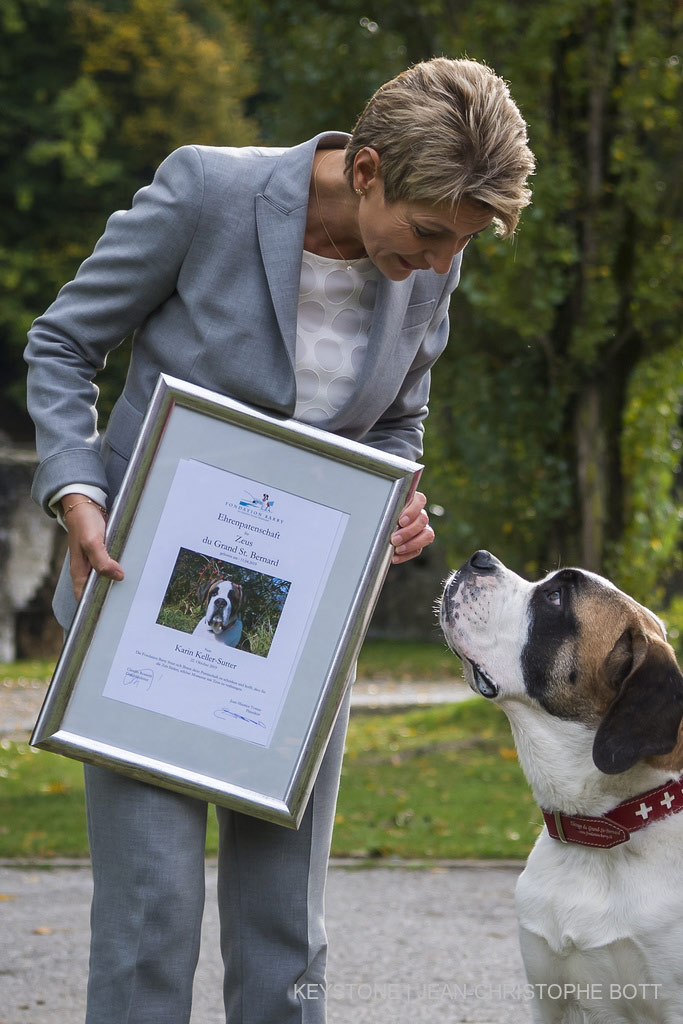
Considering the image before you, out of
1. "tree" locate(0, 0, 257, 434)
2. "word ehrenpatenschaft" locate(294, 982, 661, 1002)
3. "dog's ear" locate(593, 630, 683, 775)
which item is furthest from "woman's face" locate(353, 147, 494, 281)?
"tree" locate(0, 0, 257, 434)

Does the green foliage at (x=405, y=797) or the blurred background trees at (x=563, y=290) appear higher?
the blurred background trees at (x=563, y=290)

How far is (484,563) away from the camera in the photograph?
138 inches

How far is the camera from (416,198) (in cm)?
256

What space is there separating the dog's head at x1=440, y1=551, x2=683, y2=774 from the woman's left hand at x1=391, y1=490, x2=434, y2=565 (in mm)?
524

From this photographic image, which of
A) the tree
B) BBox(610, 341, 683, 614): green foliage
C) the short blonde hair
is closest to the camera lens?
the short blonde hair

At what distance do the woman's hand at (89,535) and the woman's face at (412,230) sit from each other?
819 mm

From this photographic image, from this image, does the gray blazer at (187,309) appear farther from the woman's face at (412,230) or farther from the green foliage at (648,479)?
the green foliage at (648,479)

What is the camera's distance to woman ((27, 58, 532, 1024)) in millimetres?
2584

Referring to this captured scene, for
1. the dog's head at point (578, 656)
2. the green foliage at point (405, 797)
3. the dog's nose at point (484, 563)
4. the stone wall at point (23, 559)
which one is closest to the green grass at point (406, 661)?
the stone wall at point (23, 559)

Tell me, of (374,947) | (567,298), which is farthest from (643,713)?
(567,298)

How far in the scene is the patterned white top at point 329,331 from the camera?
2.81 metres
